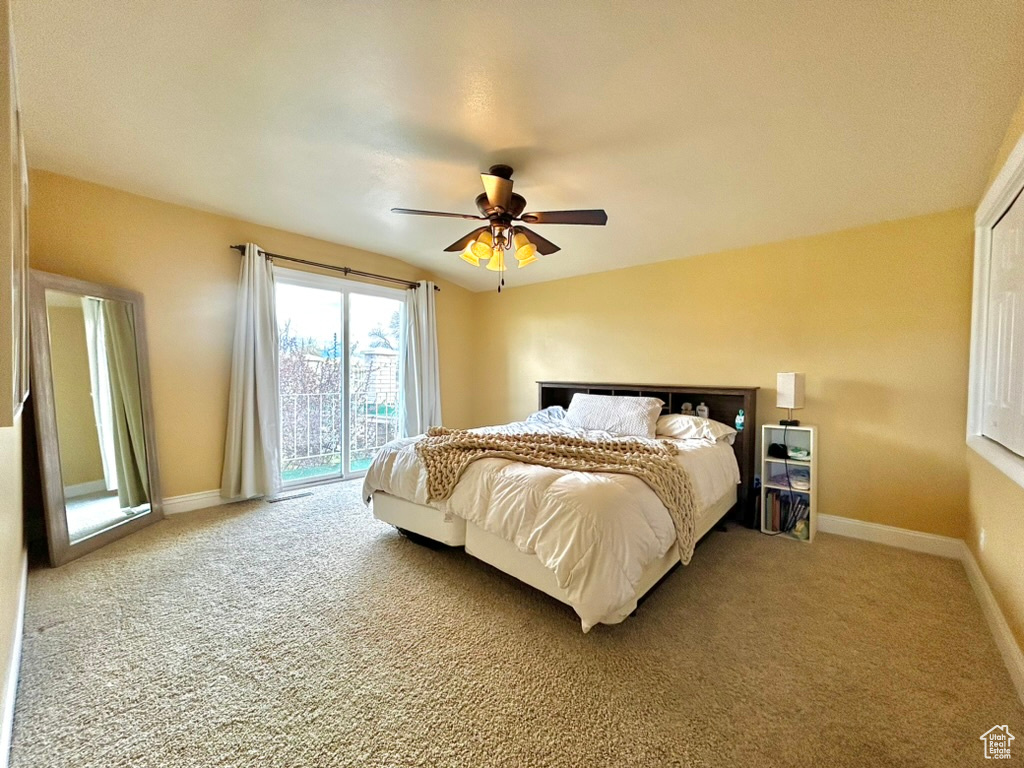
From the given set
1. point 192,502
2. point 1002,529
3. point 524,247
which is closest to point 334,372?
point 192,502

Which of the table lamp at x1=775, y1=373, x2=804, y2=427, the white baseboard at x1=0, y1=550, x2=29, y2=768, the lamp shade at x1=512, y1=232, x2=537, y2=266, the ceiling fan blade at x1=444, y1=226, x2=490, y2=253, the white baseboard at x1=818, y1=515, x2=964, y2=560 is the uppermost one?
the ceiling fan blade at x1=444, y1=226, x2=490, y2=253

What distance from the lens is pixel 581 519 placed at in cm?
169

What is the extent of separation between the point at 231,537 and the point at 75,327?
173 centimetres

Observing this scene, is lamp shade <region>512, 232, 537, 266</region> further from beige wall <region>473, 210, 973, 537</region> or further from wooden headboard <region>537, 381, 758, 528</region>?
wooden headboard <region>537, 381, 758, 528</region>

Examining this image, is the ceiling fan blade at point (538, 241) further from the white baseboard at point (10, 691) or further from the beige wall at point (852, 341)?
the white baseboard at point (10, 691)

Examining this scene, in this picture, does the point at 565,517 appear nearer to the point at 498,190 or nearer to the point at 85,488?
the point at 498,190

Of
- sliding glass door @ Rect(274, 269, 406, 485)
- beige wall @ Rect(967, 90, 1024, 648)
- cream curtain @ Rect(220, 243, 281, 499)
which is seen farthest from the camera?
sliding glass door @ Rect(274, 269, 406, 485)

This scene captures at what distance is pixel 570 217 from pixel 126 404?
134 inches

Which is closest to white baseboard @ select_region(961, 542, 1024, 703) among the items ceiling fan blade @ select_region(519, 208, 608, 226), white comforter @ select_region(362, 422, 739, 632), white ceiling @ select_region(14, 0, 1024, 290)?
white comforter @ select_region(362, 422, 739, 632)

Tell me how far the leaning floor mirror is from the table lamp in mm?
4834

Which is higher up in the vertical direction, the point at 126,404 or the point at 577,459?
the point at 126,404

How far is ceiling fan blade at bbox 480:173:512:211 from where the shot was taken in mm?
2191

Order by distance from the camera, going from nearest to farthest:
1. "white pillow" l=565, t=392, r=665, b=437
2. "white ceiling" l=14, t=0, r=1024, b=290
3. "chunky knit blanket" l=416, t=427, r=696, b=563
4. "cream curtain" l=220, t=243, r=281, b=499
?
"white ceiling" l=14, t=0, r=1024, b=290, "chunky knit blanket" l=416, t=427, r=696, b=563, "white pillow" l=565, t=392, r=665, b=437, "cream curtain" l=220, t=243, r=281, b=499

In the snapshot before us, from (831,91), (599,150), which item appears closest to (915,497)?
(831,91)
